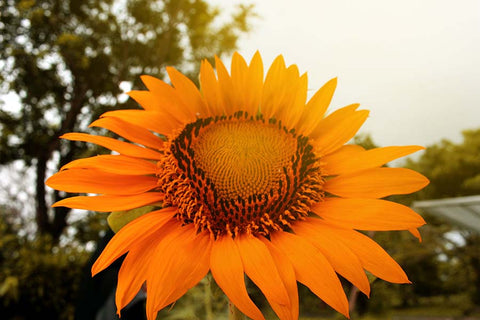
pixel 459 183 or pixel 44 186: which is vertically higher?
pixel 44 186

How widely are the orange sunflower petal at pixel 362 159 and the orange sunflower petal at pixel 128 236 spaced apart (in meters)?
0.14

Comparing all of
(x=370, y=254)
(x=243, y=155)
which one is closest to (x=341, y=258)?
(x=370, y=254)

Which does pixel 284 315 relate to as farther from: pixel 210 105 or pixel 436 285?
pixel 436 285

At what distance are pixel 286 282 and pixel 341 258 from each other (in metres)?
0.04

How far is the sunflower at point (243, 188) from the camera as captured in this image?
236 mm

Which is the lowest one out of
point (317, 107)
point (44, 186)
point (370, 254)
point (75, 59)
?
point (370, 254)

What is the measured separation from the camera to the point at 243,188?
308 millimetres

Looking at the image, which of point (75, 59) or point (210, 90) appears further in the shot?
point (75, 59)

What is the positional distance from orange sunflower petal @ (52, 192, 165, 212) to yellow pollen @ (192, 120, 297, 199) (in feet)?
0.18

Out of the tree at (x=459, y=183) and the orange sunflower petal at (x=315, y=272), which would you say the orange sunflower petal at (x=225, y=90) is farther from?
the tree at (x=459, y=183)

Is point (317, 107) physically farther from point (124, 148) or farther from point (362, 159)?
point (124, 148)

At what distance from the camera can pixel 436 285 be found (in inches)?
292

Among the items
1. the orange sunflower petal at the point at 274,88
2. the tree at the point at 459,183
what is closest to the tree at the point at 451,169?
the tree at the point at 459,183

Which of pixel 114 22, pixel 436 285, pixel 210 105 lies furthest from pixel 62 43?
pixel 436 285
